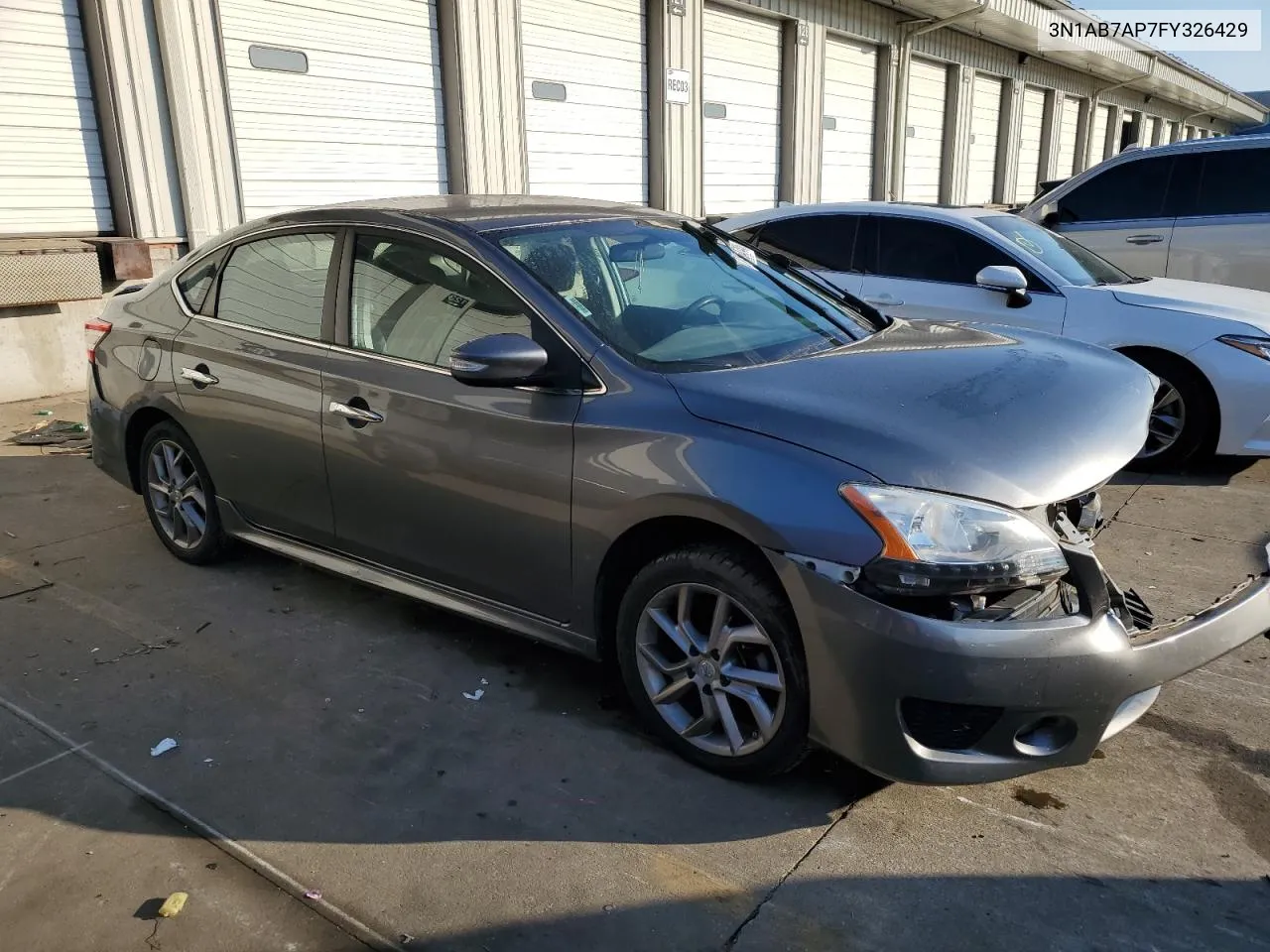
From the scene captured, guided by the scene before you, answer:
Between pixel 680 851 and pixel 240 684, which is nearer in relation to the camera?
pixel 680 851

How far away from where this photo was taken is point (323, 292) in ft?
12.6

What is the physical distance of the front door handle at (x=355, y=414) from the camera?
353cm

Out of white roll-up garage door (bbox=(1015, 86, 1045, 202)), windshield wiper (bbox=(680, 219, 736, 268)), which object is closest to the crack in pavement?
windshield wiper (bbox=(680, 219, 736, 268))

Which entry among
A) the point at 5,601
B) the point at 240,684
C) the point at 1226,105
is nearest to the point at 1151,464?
the point at 240,684

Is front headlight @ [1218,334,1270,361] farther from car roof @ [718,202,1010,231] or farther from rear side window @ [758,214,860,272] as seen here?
rear side window @ [758,214,860,272]

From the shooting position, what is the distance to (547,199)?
408 centimetres

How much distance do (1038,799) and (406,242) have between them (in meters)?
2.78

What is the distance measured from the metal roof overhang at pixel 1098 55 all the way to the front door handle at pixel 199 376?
14310 millimetres

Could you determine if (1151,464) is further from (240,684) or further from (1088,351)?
(240,684)

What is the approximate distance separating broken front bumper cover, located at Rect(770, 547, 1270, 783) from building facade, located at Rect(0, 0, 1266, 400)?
23.0 feet

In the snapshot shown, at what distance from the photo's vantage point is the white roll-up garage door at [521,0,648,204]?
10.6m

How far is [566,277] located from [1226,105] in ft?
138

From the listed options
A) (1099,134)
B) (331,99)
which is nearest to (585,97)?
(331,99)

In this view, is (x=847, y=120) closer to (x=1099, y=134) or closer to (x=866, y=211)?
(x=866, y=211)
